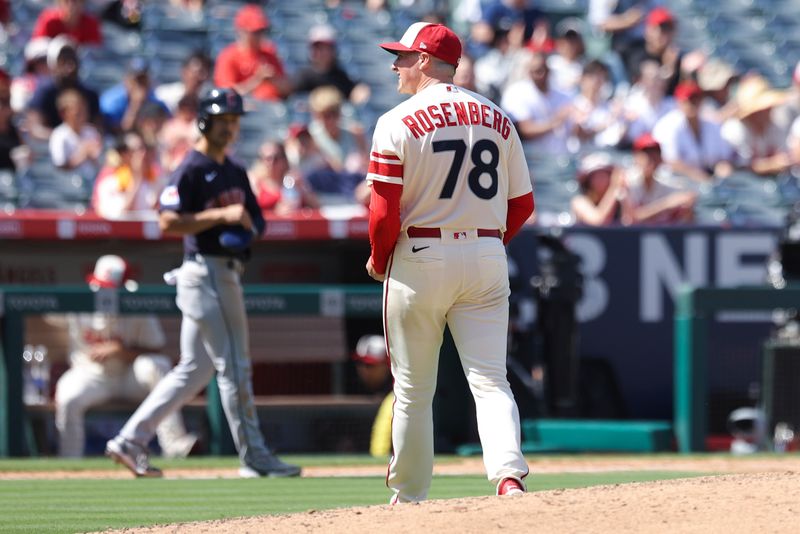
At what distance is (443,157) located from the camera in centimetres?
529

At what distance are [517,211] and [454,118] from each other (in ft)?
1.70

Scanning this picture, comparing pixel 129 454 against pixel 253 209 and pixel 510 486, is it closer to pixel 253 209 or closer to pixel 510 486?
pixel 253 209

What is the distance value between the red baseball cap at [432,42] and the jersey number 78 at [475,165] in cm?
36

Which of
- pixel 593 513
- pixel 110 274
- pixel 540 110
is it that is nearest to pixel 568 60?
pixel 540 110

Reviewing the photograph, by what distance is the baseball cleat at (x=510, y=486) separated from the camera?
5.14m

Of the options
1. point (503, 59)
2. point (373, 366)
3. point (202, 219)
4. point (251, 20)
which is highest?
point (251, 20)

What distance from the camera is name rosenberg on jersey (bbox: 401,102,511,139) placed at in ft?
17.3

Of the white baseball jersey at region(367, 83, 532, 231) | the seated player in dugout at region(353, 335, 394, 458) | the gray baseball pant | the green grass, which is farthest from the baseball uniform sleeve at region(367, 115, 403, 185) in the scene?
the seated player in dugout at region(353, 335, 394, 458)

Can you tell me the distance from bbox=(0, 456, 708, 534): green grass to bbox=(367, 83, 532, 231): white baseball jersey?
1.46m

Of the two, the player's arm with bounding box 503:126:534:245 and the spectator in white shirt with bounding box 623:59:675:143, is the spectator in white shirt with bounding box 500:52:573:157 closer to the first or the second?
the spectator in white shirt with bounding box 623:59:675:143

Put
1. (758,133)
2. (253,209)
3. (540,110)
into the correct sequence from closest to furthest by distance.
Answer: (253,209)
(540,110)
(758,133)

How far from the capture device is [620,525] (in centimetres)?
446

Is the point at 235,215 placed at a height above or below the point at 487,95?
below

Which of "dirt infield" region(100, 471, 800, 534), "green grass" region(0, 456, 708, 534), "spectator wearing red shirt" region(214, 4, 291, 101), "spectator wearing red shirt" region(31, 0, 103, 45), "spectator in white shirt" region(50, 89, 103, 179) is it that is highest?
"spectator wearing red shirt" region(31, 0, 103, 45)
